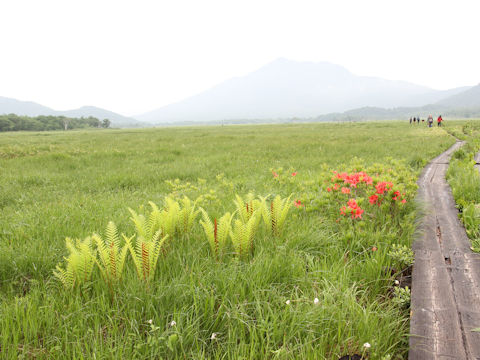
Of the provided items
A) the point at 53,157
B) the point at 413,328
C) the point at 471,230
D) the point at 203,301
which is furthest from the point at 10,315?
the point at 53,157

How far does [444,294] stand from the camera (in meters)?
1.94

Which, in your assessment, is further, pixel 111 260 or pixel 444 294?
pixel 111 260

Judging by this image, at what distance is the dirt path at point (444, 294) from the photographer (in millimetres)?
1527

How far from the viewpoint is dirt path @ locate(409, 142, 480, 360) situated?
1.53 meters

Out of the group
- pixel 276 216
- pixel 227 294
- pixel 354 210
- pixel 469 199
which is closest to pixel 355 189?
pixel 354 210

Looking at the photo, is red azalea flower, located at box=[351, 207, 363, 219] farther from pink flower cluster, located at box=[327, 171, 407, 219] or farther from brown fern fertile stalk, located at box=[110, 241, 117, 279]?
brown fern fertile stalk, located at box=[110, 241, 117, 279]

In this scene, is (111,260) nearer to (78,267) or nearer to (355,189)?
(78,267)

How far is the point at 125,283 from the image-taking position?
2.25 m

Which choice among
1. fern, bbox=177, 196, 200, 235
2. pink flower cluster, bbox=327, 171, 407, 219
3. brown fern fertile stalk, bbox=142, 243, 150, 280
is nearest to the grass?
pink flower cluster, bbox=327, 171, 407, 219

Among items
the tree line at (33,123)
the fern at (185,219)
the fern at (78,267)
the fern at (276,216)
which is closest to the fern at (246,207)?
the fern at (276,216)

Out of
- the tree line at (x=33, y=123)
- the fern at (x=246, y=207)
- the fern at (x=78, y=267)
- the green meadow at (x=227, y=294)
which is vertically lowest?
the green meadow at (x=227, y=294)

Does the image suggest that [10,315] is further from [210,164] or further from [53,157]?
[53,157]

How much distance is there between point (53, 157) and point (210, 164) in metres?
6.99

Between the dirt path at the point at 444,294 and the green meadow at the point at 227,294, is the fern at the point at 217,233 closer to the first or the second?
the green meadow at the point at 227,294
